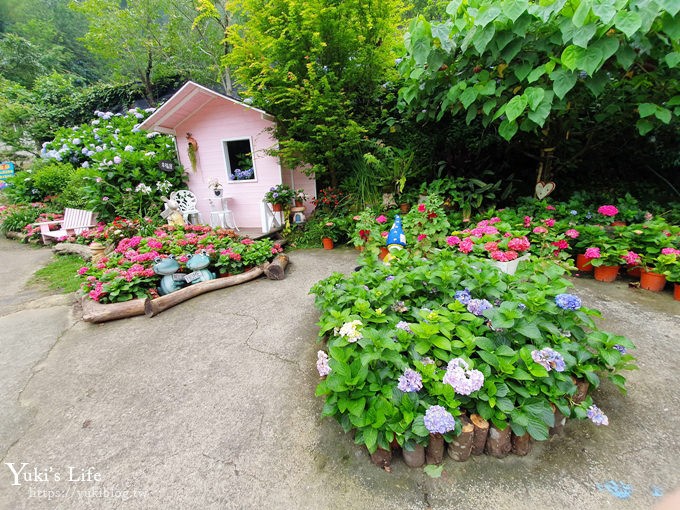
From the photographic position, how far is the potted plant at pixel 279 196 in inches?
216

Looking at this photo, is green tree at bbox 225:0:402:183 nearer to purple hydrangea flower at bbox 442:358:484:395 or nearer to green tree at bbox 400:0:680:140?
green tree at bbox 400:0:680:140

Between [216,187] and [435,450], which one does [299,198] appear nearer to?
[216,187]

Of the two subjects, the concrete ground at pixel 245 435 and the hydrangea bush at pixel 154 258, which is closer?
the concrete ground at pixel 245 435

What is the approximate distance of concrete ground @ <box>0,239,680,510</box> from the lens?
124cm

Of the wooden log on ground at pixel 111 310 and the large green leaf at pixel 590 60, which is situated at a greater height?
the large green leaf at pixel 590 60

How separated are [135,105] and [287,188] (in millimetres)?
9331

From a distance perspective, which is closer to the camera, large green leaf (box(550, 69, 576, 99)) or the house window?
large green leaf (box(550, 69, 576, 99))

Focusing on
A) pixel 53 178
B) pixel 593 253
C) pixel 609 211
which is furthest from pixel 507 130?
pixel 53 178

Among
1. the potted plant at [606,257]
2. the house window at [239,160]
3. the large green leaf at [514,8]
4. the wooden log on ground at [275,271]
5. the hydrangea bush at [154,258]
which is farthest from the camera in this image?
the house window at [239,160]

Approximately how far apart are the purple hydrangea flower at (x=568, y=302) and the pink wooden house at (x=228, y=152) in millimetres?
4755

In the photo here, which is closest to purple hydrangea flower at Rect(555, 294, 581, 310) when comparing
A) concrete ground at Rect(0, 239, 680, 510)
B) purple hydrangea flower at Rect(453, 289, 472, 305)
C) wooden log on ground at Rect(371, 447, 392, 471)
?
purple hydrangea flower at Rect(453, 289, 472, 305)

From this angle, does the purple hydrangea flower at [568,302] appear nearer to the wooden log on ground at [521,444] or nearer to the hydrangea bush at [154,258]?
the wooden log on ground at [521,444]

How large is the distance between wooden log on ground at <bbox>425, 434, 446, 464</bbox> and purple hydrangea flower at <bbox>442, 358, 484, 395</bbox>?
0.76 ft

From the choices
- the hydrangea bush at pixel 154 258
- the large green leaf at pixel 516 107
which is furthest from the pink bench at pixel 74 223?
the large green leaf at pixel 516 107
